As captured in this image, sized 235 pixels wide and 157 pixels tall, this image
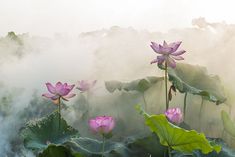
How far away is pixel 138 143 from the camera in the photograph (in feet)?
7.66

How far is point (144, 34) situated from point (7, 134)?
115 centimetres

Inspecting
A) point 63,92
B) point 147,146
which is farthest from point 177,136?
point 63,92

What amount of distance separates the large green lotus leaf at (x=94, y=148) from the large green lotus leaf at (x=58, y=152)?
0.05 meters

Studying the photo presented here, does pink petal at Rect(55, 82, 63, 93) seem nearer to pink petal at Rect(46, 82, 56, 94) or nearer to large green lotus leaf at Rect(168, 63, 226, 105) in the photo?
pink petal at Rect(46, 82, 56, 94)

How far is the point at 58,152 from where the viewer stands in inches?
83.9

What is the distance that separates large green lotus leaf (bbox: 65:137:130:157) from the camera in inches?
86.4

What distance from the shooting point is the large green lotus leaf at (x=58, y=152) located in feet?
6.89

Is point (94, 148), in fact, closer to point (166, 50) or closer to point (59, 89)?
point (59, 89)

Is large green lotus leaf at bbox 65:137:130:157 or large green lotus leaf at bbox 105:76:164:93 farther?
large green lotus leaf at bbox 105:76:164:93

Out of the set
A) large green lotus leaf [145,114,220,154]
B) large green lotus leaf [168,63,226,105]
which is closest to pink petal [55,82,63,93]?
large green lotus leaf [168,63,226,105]

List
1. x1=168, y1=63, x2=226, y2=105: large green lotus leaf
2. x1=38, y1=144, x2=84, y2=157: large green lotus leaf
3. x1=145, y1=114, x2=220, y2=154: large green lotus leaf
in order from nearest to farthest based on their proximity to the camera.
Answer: x1=145, y1=114, x2=220, y2=154: large green lotus leaf
x1=38, y1=144, x2=84, y2=157: large green lotus leaf
x1=168, y1=63, x2=226, y2=105: large green lotus leaf

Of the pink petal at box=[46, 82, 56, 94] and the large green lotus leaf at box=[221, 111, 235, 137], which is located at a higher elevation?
the pink petal at box=[46, 82, 56, 94]

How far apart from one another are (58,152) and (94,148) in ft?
0.60

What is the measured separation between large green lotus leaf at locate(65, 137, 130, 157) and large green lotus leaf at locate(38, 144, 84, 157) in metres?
0.05
